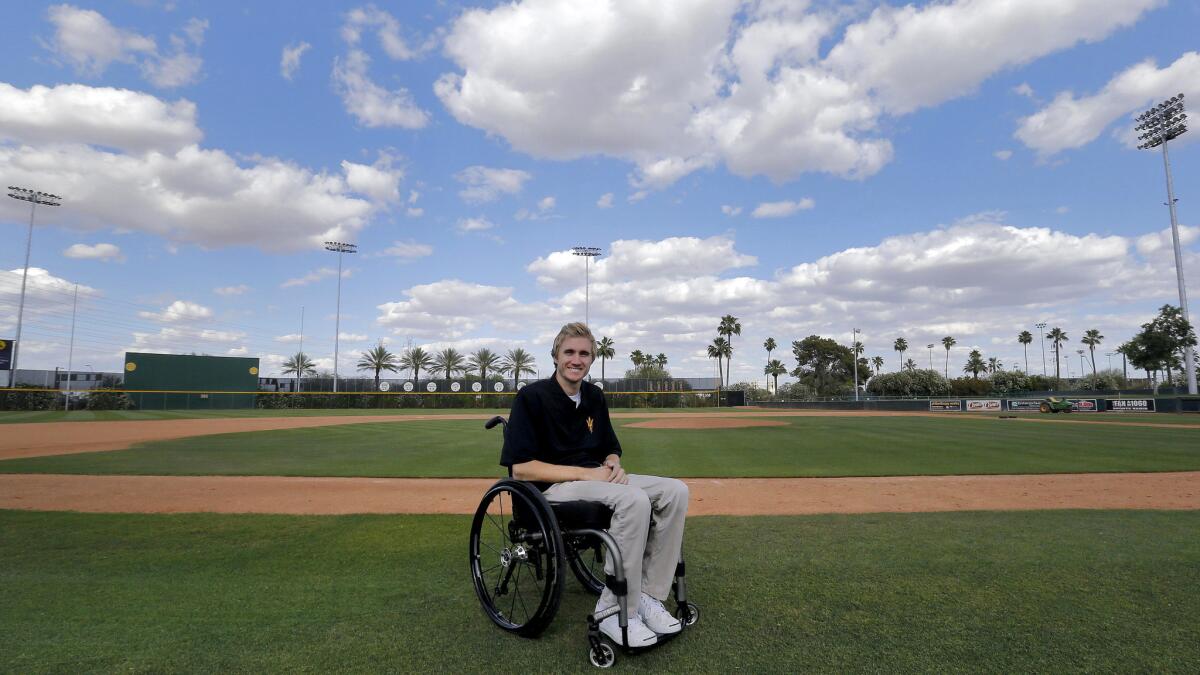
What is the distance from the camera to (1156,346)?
131 ft

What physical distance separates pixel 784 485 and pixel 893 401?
154 ft

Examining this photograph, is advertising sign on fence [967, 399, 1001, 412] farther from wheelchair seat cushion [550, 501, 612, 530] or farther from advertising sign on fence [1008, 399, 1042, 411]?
wheelchair seat cushion [550, 501, 612, 530]

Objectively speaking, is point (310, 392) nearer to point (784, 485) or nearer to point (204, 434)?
point (204, 434)

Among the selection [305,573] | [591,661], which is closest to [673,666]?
[591,661]

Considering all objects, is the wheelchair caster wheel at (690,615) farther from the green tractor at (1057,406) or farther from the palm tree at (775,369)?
the palm tree at (775,369)

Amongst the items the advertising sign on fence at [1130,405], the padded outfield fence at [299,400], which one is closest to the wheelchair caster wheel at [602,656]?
the padded outfield fence at [299,400]

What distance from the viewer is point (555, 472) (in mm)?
2914

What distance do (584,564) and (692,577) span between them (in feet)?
2.49

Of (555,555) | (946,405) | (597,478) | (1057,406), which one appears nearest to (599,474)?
(597,478)

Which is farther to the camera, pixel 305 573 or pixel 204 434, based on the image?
pixel 204 434

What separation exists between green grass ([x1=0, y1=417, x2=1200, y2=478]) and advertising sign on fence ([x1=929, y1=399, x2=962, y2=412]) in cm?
2810

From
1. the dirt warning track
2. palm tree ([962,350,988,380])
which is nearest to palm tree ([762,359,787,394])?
palm tree ([962,350,988,380])

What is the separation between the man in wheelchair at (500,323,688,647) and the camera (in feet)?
8.77

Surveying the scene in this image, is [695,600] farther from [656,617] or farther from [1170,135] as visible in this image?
[1170,135]
